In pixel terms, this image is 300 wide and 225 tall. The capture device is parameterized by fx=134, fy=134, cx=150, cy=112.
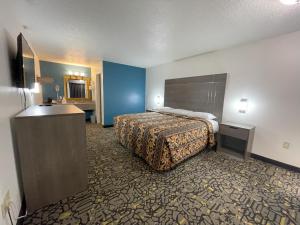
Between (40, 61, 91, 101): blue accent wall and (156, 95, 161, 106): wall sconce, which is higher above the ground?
(40, 61, 91, 101): blue accent wall

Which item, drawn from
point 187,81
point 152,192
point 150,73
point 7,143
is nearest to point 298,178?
point 152,192

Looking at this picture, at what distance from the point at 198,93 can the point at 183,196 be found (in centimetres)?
274

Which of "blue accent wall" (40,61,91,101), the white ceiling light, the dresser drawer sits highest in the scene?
the white ceiling light

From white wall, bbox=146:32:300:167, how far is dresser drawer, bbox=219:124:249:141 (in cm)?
37

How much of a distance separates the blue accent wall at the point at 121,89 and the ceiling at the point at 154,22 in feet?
5.52

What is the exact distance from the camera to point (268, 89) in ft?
8.41

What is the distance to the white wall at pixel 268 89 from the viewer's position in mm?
2316

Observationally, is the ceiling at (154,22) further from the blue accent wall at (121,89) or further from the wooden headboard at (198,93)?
the blue accent wall at (121,89)

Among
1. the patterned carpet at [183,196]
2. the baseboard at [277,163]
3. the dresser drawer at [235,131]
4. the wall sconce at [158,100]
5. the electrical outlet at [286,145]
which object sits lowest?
the patterned carpet at [183,196]

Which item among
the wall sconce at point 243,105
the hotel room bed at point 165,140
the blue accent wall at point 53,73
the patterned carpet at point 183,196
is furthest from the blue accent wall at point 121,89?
the wall sconce at point 243,105

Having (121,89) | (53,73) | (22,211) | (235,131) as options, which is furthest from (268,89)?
(53,73)

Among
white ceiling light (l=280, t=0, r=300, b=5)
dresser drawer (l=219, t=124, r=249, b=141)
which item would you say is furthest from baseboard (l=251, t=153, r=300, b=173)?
white ceiling light (l=280, t=0, r=300, b=5)

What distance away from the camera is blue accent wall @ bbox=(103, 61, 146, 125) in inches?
187

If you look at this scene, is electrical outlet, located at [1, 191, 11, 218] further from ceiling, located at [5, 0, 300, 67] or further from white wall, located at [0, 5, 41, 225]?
ceiling, located at [5, 0, 300, 67]
